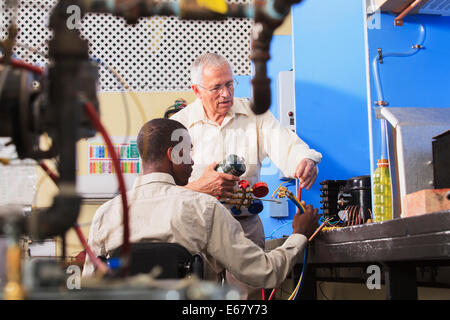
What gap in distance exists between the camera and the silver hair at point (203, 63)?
2162 mm

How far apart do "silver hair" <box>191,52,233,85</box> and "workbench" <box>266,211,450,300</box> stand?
0.97 m

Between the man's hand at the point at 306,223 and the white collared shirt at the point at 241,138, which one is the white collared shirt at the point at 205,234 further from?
the white collared shirt at the point at 241,138

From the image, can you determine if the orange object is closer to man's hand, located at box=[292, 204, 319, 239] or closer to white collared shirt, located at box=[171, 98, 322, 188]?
man's hand, located at box=[292, 204, 319, 239]

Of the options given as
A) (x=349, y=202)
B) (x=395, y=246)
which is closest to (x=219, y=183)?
(x=349, y=202)

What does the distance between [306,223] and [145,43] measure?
36.7 inches

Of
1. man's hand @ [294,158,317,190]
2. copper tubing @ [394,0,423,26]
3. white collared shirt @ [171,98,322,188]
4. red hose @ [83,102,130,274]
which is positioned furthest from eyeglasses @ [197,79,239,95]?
red hose @ [83,102,130,274]

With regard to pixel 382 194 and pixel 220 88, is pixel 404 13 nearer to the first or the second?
pixel 220 88

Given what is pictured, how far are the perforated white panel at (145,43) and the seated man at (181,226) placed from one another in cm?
22

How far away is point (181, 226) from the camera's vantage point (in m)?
1.33

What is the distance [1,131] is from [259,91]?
0.83 ft

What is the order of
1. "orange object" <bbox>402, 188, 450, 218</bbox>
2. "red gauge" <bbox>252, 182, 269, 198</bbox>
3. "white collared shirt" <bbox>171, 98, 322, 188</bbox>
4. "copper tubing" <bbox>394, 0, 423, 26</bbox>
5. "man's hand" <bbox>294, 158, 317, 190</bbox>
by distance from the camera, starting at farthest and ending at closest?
"copper tubing" <bbox>394, 0, 423, 26</bbox> → "white collared shirt" <bbox>171, 98, 322, 188</bbox> → "man's hand" <bbox>294, 158, 317, 190</bbox> → "red gauge" <bbox>252, 182, 269, 198</bbox> → "orange object" <bbox>402, 188, 450, 218</bbox>

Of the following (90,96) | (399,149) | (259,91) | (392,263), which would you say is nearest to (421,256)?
(392,263)

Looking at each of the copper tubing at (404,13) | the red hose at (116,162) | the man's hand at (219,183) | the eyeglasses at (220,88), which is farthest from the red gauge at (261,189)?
the copper tubing at (404,13)

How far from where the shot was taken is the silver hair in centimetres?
216
